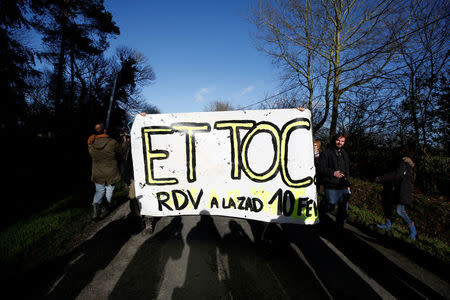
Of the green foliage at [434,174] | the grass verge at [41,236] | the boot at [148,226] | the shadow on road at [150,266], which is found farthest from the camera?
the green foliage at [434,174]

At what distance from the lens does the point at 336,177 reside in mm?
3336

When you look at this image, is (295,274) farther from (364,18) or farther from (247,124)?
(364,18)

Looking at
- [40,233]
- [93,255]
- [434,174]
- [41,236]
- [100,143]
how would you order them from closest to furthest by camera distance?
[93,255], [41,236], [40,233], [100,143], [434,174]

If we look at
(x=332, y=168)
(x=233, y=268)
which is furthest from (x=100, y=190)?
(x=332, y=168)

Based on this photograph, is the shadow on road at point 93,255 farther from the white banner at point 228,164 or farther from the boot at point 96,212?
the white banner at point 228,164

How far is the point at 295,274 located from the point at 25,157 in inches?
481

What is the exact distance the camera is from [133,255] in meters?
2.81

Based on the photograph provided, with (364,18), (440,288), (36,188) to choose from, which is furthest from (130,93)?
(440,288)

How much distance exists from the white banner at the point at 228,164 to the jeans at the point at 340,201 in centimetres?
98

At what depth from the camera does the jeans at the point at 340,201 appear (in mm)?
3364

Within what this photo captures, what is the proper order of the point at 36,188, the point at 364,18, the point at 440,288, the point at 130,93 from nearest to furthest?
the point at 440,288, the point at 36,188, the point at 364,18, the point at 130,93

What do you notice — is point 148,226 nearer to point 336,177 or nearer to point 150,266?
point 150,266

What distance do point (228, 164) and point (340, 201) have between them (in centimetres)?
214

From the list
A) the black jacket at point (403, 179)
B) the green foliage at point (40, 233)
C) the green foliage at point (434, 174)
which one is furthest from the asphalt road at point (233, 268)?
the green foliage at point (434, 174)
